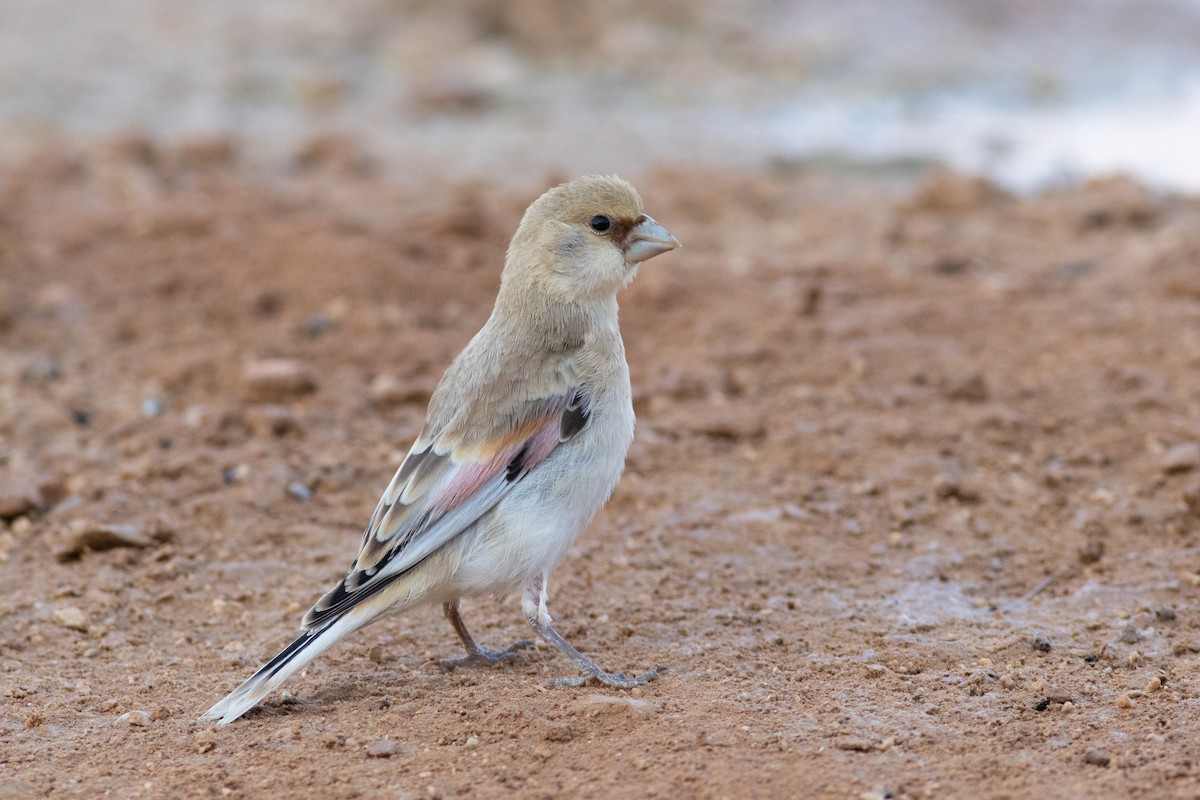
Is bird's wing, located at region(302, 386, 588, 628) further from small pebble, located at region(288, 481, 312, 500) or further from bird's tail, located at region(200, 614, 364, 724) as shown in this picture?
small pebble, located at region(288, 481, 312, 500)

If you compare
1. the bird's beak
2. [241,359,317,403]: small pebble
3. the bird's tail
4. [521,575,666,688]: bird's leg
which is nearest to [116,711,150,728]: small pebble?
the bird's tail

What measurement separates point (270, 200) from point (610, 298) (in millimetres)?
4949

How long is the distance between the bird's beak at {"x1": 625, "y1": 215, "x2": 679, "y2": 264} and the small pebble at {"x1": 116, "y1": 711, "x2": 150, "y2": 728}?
7.63 feet

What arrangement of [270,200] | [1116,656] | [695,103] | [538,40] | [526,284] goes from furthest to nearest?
1. [538,40]
2. [695,103]
3. [270,200]
4. [526,284]
5. [1116,656]

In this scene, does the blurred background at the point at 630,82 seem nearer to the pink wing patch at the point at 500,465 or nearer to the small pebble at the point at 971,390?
the small pebble at the point at 971,390

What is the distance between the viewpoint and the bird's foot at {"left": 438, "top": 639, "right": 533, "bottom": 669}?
4.95 metres

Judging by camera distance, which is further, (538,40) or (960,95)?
(538,40)

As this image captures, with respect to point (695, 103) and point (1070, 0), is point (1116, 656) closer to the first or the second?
point (695, 103)

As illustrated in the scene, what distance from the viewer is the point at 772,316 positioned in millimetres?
7988

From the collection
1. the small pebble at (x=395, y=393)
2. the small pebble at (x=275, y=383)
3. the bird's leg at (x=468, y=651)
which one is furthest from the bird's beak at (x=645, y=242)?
the small pebble at (x=275, y=383)

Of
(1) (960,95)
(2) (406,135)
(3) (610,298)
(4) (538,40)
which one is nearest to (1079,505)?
(3) (610,298)

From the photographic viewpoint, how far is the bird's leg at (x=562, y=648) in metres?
4.72

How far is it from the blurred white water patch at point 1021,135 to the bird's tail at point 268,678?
8174 millimetres

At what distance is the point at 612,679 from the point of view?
186 inches
